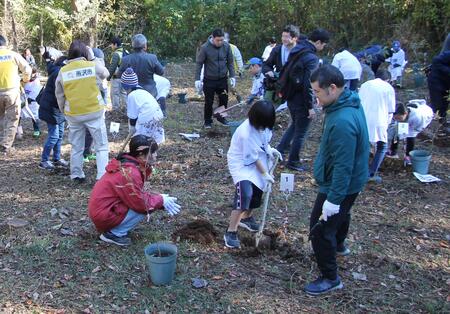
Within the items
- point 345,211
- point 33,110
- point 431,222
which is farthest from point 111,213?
point 33,110

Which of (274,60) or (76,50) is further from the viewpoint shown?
(274,60)

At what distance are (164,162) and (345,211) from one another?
155 inches

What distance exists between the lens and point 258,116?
407cm

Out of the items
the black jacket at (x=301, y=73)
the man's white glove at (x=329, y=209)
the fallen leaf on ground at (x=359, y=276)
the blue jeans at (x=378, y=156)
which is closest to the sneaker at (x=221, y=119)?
the black jacket at (x=301, y=73)

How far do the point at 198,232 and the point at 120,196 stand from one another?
88 centimetres

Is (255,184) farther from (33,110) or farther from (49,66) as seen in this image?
(33,110)

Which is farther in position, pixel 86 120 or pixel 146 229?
pixel 86 120

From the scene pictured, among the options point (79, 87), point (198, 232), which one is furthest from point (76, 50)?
point (198, 232)

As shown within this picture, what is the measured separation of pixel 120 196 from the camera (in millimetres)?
4105

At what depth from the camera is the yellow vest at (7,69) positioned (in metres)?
7.13

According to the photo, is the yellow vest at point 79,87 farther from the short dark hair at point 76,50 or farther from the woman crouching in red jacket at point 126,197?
the woman crouching in red jacket at point 126,197

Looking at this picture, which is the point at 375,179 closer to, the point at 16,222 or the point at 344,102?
the point at 344,102

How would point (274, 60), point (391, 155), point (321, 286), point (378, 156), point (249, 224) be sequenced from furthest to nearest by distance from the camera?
point (274, 60) < point (391, 155) < point (378, 156) < point (249, 224) < point (321, 286)

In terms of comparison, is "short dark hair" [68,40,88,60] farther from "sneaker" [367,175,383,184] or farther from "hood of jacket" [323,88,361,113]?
"sneaker" [367,175,383,184]
